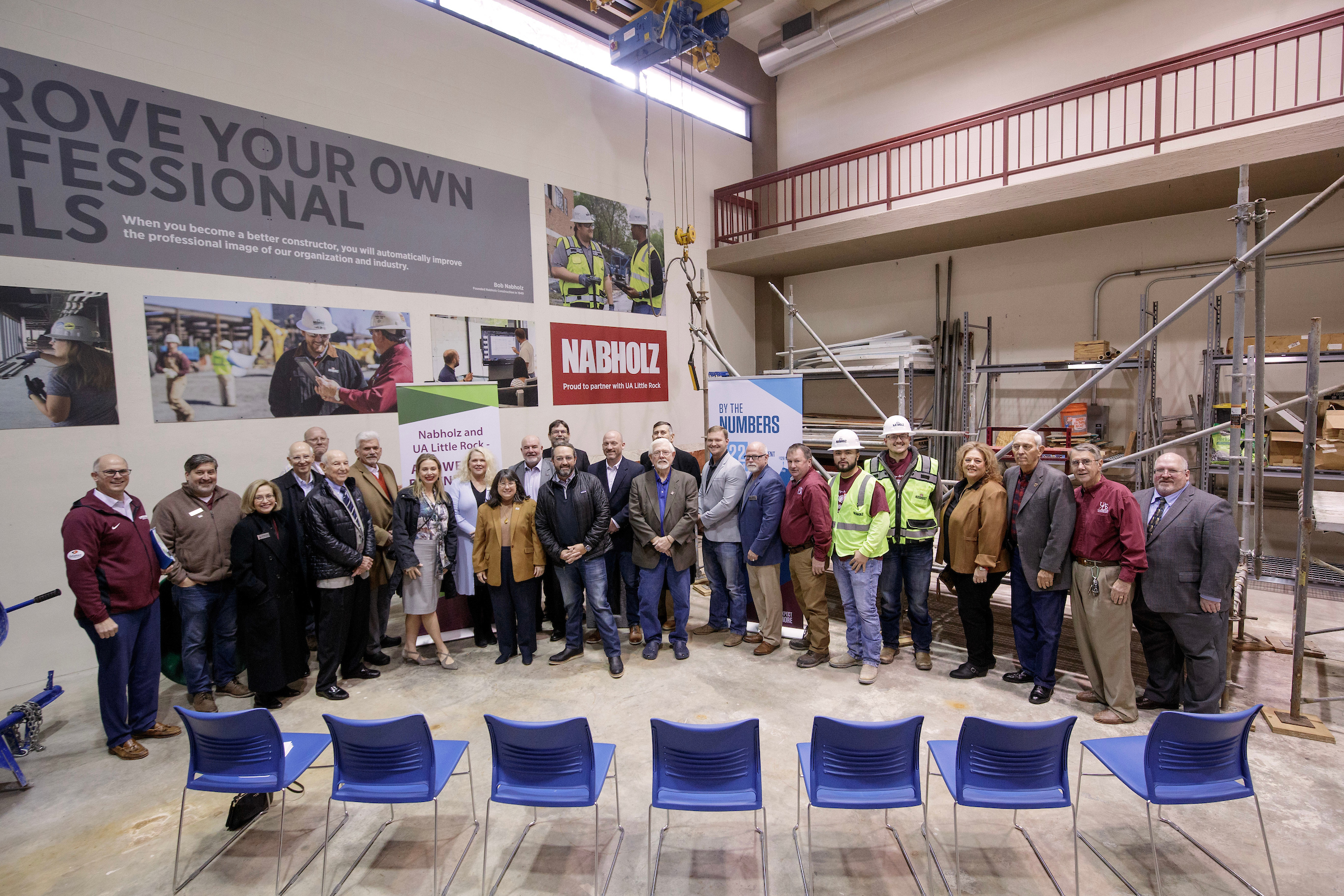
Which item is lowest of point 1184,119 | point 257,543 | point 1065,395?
point 257,543

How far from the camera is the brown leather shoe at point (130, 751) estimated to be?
3.77 metres

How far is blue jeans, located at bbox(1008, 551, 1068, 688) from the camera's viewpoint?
13.2 ft

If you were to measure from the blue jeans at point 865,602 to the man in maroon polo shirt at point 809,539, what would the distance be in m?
0.17

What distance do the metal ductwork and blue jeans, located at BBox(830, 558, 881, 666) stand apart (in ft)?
A: 23.5

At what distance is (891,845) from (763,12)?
33.1 feet

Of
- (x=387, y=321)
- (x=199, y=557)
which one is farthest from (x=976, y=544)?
(x=387, y=321)

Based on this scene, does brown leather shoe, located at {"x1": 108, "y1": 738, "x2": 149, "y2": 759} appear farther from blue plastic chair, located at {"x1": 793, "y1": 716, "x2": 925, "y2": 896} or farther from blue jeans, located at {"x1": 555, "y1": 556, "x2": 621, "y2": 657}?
blue plastic chair, located at {"x1": 793, "y1": 716, "x2": 925, "y2": 896}

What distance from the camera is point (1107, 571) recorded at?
12.4 feet

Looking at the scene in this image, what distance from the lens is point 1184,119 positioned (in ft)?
23.2

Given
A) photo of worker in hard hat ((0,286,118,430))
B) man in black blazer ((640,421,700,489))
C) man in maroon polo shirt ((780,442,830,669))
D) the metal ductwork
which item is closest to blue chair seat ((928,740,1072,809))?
man in maroon polo shirt ((780,442,830,669))

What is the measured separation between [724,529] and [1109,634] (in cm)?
249

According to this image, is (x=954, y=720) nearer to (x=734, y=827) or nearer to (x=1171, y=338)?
(x=734, y=827)

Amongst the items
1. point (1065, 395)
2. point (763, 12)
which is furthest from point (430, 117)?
point (1065, 395)

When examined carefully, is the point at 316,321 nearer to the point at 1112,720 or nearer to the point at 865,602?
the point at 865,602
